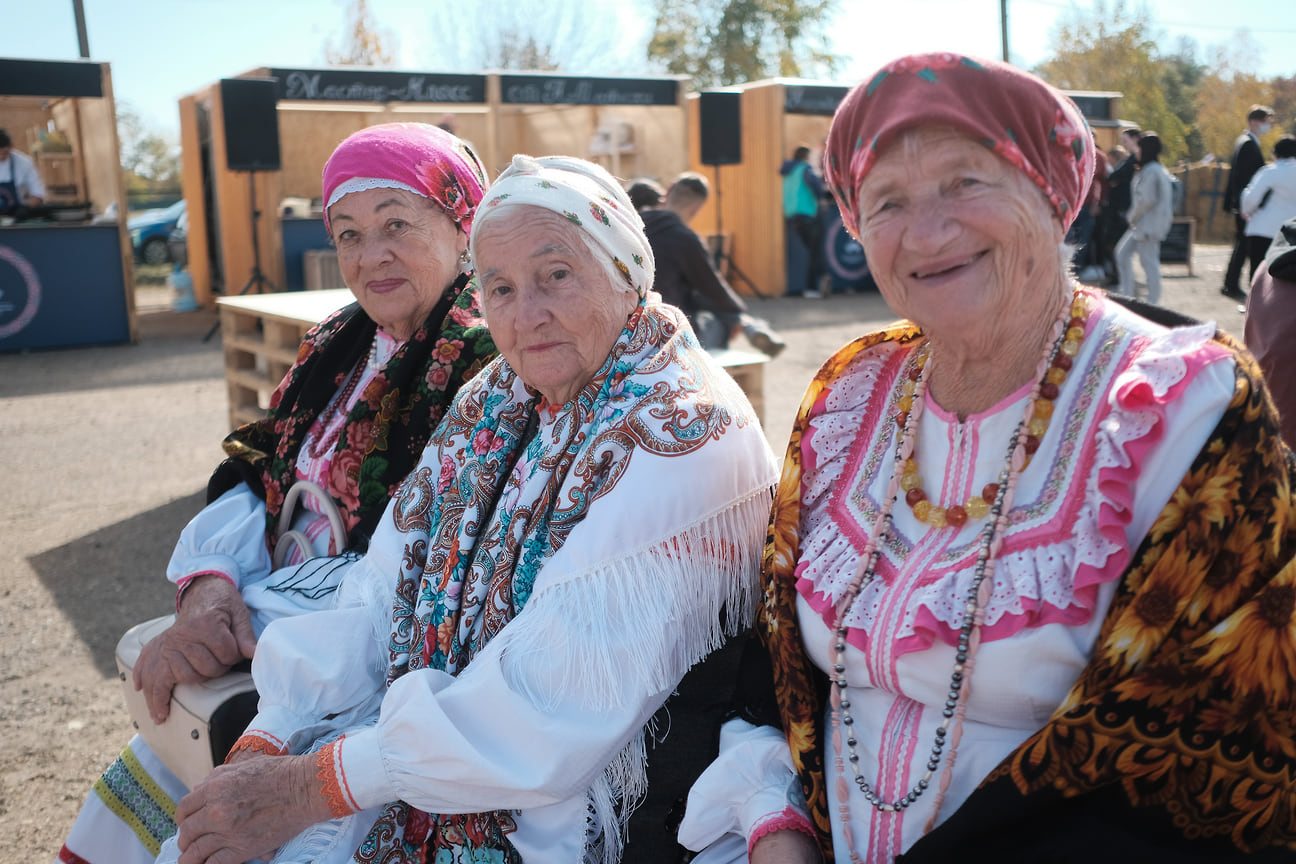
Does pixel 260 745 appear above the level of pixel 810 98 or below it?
below

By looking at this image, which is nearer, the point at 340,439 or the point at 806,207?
the point at 340,439

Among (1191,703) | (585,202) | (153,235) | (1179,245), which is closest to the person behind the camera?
(1191,703)

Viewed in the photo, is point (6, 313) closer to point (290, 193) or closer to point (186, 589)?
point (290, 193)

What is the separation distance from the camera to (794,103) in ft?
45.2

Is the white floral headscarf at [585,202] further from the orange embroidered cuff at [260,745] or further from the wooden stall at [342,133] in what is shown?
the wooden stall at [342,133]

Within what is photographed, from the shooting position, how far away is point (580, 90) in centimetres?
1315

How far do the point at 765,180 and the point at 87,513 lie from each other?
34.4ft

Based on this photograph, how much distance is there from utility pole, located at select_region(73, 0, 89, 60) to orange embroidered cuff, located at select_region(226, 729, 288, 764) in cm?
1372

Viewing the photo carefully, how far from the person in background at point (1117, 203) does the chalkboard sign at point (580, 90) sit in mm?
5863

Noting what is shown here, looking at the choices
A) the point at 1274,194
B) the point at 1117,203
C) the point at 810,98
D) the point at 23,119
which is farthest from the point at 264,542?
the point at 1117,203

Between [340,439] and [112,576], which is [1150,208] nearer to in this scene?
[112,576]

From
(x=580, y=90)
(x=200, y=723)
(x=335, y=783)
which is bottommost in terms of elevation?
(x=200, y=723)

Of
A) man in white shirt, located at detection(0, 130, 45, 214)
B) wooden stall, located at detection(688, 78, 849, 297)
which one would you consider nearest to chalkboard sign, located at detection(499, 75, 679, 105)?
wooden stall, located at detection(688, 78, 849, 297)

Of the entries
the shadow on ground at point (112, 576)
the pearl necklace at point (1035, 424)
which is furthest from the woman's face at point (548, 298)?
the shadow on ground at point (112, 576)
